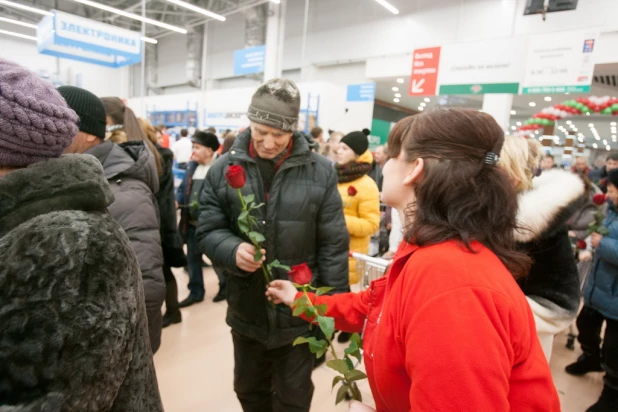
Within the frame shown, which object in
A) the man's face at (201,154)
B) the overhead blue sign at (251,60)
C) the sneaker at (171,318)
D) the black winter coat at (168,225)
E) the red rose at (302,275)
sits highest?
the overhead blue sign at (251,60)

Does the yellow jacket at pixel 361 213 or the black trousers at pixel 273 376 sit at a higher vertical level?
the yellow jacket at pixel 361 213

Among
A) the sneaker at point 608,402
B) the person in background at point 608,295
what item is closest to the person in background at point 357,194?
the person in background at point 608,295

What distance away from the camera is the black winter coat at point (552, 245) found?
1.40 meters

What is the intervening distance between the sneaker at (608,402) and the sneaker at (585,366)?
0.60 meters

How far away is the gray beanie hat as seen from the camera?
5.19 ft

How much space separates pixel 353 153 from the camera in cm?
296

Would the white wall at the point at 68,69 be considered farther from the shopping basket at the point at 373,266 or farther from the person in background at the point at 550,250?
the person in background at the point at 550,250

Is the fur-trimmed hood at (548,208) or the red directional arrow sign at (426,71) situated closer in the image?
the fur-trimmed hood at (548,208)

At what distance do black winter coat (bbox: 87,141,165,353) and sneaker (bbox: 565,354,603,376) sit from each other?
3189 mm

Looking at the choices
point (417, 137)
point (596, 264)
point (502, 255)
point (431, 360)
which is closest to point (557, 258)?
point (502, 255)

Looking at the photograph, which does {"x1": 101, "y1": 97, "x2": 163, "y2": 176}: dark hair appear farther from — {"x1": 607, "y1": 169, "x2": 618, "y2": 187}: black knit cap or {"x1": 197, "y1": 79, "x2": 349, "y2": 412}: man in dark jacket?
{"x1": 607, "y1": 169, "x2": 618, "y2": 187}: black knit cap

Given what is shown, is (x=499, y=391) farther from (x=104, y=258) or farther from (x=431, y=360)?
(x=104, y=258)

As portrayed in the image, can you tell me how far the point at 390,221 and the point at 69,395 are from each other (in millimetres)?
3744

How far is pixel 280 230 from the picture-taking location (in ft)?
5.26
